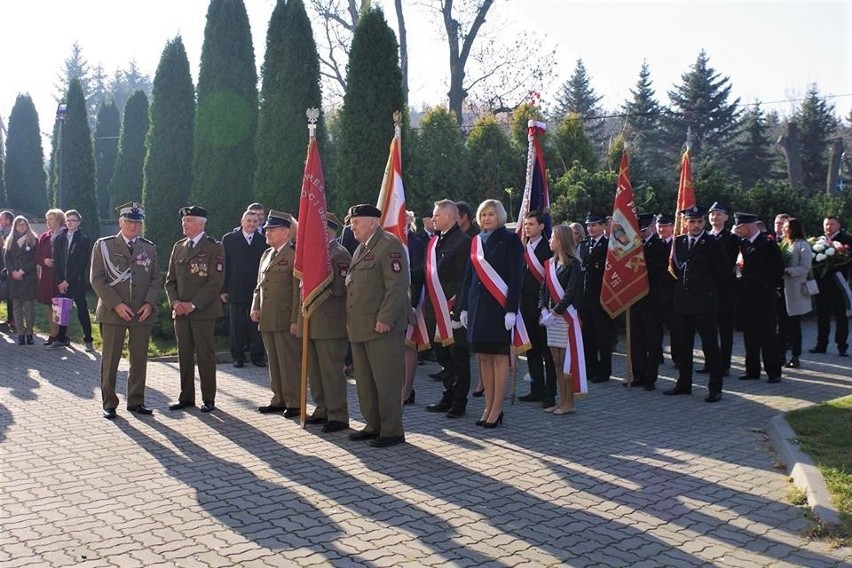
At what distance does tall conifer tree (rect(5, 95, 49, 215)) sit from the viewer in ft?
125

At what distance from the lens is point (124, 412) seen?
810 centimetres

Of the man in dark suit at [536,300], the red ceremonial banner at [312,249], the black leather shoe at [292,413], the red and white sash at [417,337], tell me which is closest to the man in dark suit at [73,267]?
the black leather shoe at [292,413]

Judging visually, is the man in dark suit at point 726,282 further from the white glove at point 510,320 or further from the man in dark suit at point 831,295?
the white glove at point 510,320

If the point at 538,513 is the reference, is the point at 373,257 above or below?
above

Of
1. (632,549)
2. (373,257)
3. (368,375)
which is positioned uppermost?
(373,257)

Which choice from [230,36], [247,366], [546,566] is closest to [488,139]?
[230,36]

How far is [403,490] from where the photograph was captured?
18.6 feet

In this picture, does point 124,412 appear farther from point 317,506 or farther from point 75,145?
point 75,145

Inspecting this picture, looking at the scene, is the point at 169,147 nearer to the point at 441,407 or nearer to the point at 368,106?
the point at 368,106

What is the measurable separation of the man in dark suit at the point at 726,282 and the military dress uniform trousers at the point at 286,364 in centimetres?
484

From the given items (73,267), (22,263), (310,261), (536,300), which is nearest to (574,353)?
(536,300)

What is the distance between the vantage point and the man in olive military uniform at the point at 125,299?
783cm

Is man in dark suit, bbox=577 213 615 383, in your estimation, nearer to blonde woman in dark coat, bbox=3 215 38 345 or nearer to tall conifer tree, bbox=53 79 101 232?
blonde woman in dark coat, bbox=3 215 38 345

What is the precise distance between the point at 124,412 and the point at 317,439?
7.45 feet
